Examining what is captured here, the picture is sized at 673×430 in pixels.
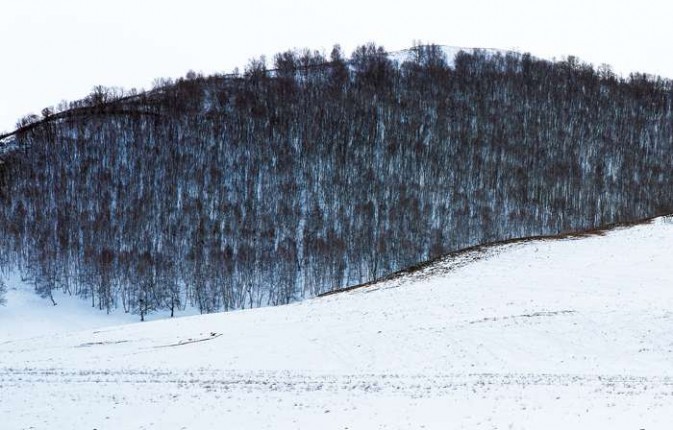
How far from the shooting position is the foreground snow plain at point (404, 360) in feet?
58.9

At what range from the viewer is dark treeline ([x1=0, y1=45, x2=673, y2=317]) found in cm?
10831

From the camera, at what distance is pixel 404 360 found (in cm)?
2462

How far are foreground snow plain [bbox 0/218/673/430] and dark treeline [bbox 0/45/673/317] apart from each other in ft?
201

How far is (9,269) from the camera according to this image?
335 feet

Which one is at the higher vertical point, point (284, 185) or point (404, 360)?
point (404, 360)

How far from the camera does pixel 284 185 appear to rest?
148500 millimetres

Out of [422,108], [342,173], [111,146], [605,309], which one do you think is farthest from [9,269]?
[422,108]

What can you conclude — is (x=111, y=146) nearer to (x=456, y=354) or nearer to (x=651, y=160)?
(x=456, y=354)

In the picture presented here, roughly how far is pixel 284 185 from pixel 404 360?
125884 mm

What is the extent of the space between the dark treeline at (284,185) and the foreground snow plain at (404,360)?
61309 millimetres

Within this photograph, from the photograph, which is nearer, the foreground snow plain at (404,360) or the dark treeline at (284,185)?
the foreground snow plain at (404,360)

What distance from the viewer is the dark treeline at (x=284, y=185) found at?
10831 centimetres

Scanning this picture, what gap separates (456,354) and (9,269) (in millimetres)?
101973

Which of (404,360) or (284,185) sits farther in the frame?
(284,185)
